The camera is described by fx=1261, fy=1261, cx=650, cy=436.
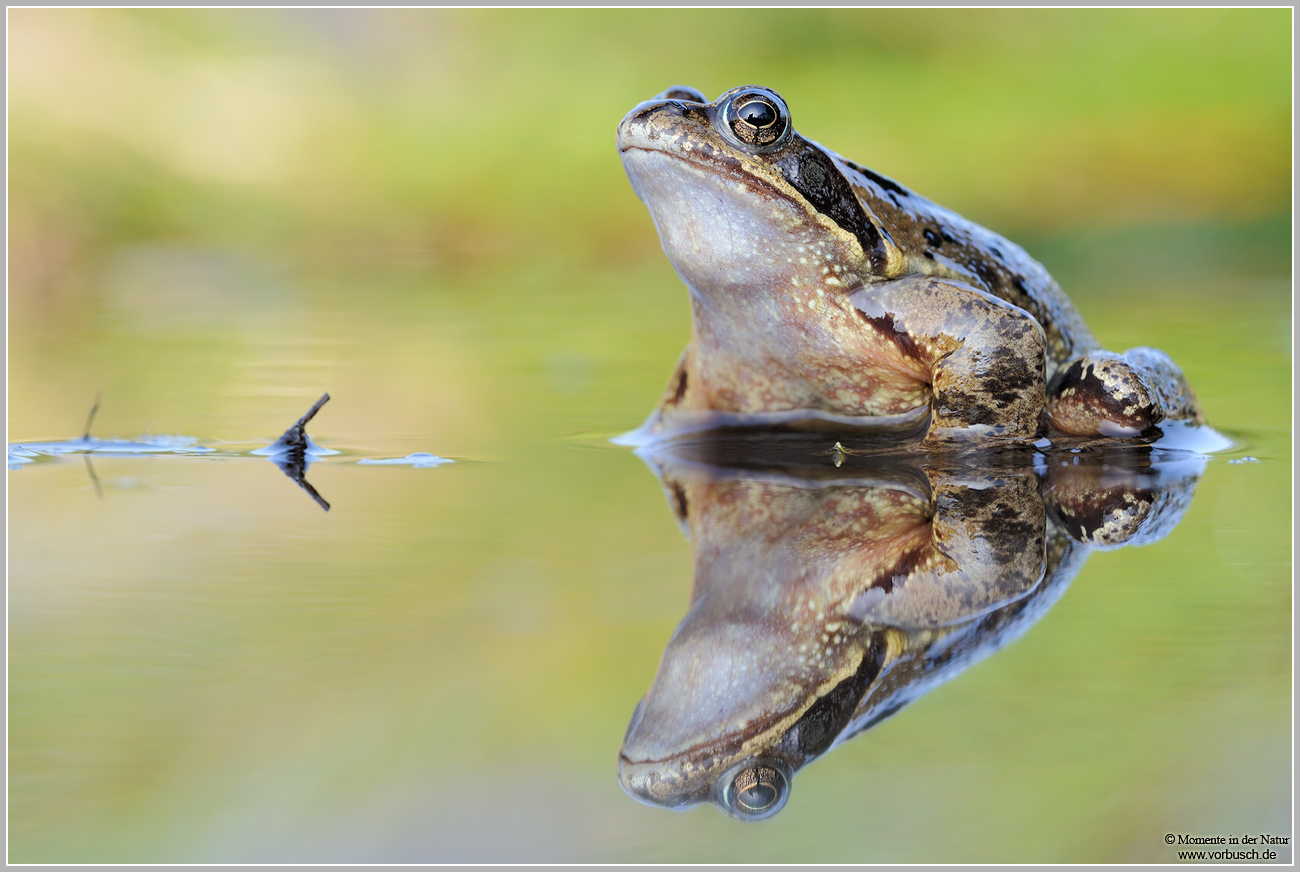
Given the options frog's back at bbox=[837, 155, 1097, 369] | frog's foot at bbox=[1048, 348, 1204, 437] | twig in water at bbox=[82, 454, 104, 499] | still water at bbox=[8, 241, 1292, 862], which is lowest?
twig in water at bbox=[82, 454, 104, 499]

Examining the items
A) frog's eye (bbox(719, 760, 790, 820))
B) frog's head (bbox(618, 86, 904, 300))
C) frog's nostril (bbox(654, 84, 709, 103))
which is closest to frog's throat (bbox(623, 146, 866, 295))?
frog's head (bbox(618, 86, 904, 300))

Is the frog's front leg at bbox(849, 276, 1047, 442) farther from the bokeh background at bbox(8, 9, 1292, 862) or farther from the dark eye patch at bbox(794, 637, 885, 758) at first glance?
the dark eye patch at bbox(794, 637, 885, 758)

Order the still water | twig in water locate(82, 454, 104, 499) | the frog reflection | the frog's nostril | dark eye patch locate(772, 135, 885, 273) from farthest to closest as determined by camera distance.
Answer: the frog's nostril < dark eye patch locate(772, 135, 885, 273) < twig in water locate(82, 454, 104, 499) < the frog reflection < the still water

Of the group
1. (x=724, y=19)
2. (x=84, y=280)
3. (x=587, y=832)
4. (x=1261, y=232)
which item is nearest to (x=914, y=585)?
(x=587, y=832)

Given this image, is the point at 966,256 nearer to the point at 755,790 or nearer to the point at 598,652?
the point at 598,652

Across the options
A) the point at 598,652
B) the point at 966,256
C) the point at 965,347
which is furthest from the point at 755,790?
the point at 966,256

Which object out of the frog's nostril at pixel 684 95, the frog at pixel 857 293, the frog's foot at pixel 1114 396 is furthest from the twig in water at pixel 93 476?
the frog's foot at pixel 1114 396

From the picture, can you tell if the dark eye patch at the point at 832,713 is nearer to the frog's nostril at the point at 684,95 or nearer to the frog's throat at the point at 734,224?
the frog's throat at the point at 734,224

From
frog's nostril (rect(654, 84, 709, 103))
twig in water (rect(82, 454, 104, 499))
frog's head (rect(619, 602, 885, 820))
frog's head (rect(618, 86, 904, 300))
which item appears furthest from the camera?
frog's nostril (rect(654, 84, 709, 103))
